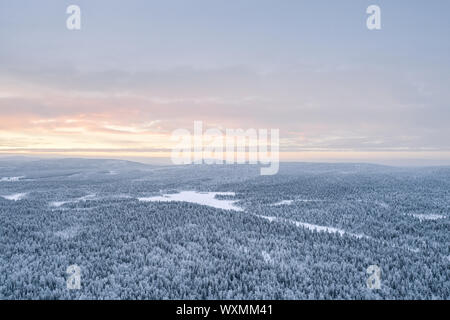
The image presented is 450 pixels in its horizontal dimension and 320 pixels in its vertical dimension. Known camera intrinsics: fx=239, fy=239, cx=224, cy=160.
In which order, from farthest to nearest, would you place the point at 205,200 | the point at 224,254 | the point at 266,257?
1. the point at 205,200
2. the point at 224,254
3. the point at 266,257

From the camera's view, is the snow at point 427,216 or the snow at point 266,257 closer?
the snow at point 266,257

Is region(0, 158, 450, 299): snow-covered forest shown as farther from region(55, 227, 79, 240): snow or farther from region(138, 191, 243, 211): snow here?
region(138, 191, 243, 211): snow

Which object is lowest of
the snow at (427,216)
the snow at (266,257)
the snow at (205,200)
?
the snow at (205,200)

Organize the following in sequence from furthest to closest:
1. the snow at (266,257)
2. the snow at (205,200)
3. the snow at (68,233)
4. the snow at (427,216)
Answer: the snow at (205,200)
the snow at (427,216)
the snow at (68,233)
the snow at (266,257)

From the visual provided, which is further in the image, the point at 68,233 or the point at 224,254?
the point at 68,233

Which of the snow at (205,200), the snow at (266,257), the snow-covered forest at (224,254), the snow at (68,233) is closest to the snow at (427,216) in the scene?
the snow-covered forest at (224,254)

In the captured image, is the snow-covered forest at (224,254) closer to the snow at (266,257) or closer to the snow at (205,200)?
the snow at (266,257)

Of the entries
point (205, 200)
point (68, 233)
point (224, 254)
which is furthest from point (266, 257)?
point (205, 200)

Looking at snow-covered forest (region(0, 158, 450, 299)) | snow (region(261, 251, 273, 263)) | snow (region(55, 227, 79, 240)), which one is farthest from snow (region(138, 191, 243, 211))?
snow (region(55, 227, 79, 240))

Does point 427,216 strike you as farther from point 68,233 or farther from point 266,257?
point 68,233

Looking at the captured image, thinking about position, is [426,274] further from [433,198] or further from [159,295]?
[433,198]
